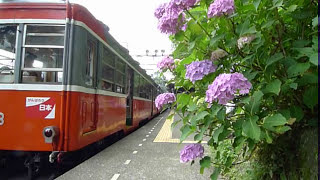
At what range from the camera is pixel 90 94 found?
587 cm

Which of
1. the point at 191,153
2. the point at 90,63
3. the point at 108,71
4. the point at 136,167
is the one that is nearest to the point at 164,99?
the point at 191,153

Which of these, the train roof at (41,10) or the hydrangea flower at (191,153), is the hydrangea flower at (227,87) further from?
the train roof at (41,10)

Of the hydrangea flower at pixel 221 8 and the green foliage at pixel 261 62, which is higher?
the hydrangea flower at pixel 221 8

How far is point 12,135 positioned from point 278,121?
430cm

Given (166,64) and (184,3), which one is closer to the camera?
(184,3)

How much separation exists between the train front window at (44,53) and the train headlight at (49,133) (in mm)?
750

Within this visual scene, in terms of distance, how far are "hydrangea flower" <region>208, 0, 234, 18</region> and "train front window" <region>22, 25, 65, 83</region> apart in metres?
3.57

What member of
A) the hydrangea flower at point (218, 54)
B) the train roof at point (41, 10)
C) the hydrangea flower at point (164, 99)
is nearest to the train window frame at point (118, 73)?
the train roof at point (41, 10)

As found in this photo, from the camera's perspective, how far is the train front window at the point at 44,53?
202 inches

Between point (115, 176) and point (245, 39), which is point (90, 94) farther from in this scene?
point (245, 39)

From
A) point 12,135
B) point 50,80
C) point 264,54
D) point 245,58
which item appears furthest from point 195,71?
point 12,135

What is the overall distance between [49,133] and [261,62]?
3.58 m

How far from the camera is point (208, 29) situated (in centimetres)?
249

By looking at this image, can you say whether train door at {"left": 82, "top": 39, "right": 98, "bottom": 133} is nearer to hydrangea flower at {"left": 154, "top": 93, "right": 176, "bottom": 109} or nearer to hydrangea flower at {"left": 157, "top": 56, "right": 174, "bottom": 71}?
hydrangea flower at {"left": 157, "top": 56, "right": 174, "bottom": 71}
